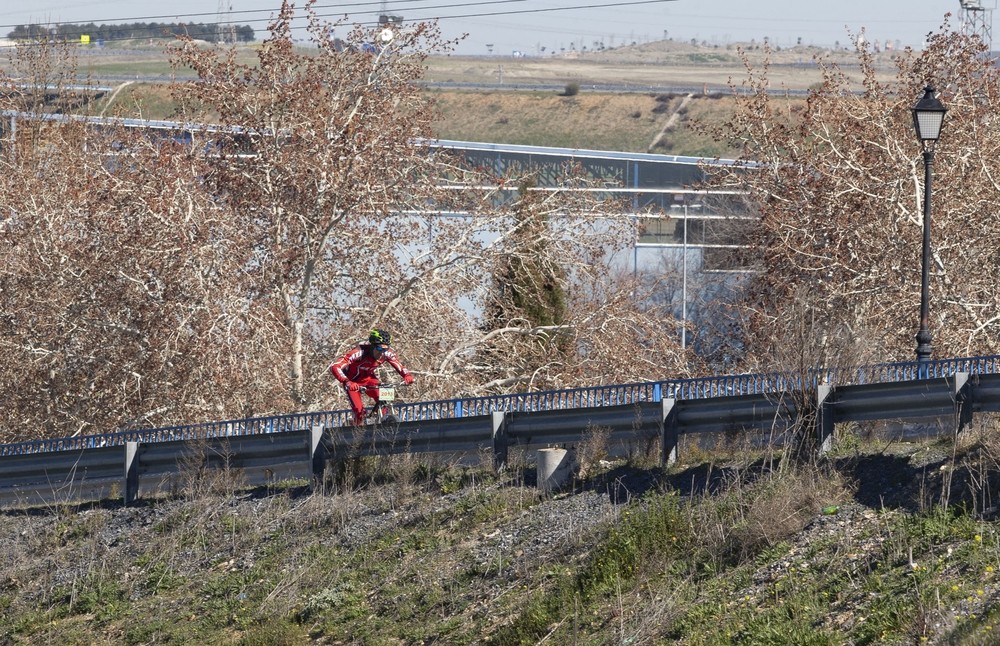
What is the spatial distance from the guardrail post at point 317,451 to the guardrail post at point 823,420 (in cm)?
520

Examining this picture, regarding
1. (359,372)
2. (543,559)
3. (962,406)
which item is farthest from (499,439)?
(962,406)

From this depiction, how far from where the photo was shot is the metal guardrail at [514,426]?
35.8ft

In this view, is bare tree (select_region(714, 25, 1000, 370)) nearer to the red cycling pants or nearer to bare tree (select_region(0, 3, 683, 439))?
bare tree (select_region(0, 3, 683, 439))

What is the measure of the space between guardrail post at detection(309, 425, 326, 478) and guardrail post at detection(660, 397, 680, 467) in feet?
12.3

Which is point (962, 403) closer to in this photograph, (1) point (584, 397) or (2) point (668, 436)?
(2) point (668, 436)

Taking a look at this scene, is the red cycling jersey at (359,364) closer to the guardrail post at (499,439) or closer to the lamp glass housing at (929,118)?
the guardrail post at (499,439)

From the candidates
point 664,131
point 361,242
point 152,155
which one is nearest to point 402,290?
point 361,242

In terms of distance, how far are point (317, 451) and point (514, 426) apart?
2.19m

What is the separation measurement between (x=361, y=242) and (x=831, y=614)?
49.6 feet

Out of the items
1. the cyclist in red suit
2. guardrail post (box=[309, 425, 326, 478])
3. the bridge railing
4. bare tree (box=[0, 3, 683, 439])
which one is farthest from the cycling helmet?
bare tree (box=[0, 3, 683, 439])

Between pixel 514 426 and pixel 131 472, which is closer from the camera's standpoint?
pixel 514 426

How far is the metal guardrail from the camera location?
35.8 feet

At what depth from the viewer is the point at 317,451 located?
1391cm

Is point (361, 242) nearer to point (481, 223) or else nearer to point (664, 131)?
point (481, 223)
